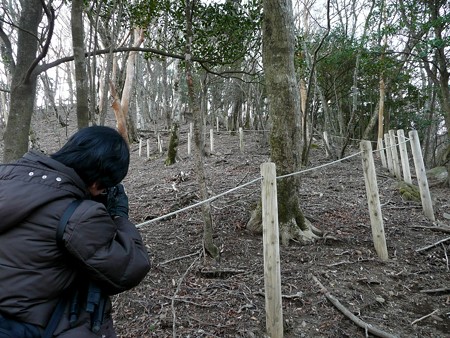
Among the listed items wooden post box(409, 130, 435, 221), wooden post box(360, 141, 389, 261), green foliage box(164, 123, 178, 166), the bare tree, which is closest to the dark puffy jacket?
the bare tree

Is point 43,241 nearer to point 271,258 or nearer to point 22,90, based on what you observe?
point 271,258

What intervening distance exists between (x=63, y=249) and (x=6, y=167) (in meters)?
0.40

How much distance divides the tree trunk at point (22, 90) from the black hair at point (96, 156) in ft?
9.08

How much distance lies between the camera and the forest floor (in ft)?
10.0

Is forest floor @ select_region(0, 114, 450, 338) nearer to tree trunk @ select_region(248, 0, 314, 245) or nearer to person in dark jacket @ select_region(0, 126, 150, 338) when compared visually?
tree trunk @ select_region(248, 0, 314, 245)

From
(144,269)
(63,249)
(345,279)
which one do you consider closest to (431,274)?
(345,279)

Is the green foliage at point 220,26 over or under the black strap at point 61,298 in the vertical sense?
over

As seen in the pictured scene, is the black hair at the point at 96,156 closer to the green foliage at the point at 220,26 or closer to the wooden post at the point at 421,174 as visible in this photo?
the green foliage at the point at 220,26

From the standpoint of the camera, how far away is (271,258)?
8.91 ft

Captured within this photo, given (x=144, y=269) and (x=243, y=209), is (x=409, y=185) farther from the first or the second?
(x=144, y=269)

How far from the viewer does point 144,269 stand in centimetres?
135

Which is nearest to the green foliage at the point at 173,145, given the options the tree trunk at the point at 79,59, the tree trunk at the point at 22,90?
the tree trunk at the point at 22,90

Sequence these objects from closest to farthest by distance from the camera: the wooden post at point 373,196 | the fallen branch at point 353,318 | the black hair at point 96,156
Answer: the black hair at point 96,156 → the fallen branch at point 353,318 → the wooden post at point 373,196

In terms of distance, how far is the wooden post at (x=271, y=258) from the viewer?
2.70 meters
